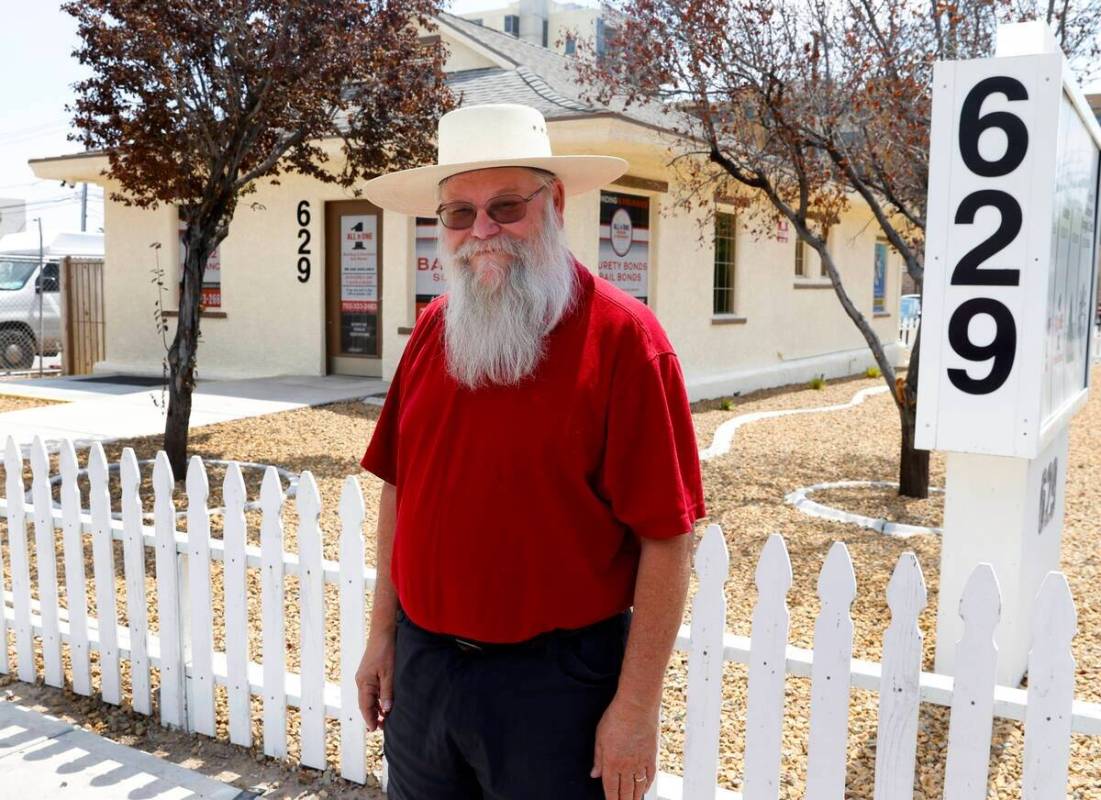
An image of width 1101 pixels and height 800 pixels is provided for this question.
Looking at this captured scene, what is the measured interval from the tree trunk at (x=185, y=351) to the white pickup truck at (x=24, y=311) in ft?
32.8

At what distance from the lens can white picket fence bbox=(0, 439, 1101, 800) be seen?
8.33 ft

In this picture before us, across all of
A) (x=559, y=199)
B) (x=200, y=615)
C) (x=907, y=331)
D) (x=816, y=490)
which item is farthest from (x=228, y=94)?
(x=907, y=331)

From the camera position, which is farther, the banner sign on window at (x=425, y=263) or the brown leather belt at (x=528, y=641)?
the banner sign on window at (x=425, y=263)

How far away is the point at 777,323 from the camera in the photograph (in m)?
16.6

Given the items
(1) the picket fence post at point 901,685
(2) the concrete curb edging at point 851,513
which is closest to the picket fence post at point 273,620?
(1) the picket fence post at point 901,685

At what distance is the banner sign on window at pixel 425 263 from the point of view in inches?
496

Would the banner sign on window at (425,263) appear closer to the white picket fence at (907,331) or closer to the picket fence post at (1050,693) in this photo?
the picket fence post at (1050,693)

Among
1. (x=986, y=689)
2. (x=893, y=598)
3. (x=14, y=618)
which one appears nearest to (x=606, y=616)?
(x=893, y=598)

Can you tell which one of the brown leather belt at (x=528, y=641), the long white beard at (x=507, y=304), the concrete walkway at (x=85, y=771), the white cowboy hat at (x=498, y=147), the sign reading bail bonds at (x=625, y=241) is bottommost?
the concrete walkway at (x=85, y=771)

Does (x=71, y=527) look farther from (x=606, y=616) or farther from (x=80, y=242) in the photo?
(x=80, y=242)

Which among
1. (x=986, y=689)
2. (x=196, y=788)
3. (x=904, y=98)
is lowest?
(x=196, y=788)

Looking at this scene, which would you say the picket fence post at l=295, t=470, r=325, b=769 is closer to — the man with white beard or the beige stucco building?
the man with white beard

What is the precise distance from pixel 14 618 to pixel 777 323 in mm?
13803

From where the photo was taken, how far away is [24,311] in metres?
17.2
